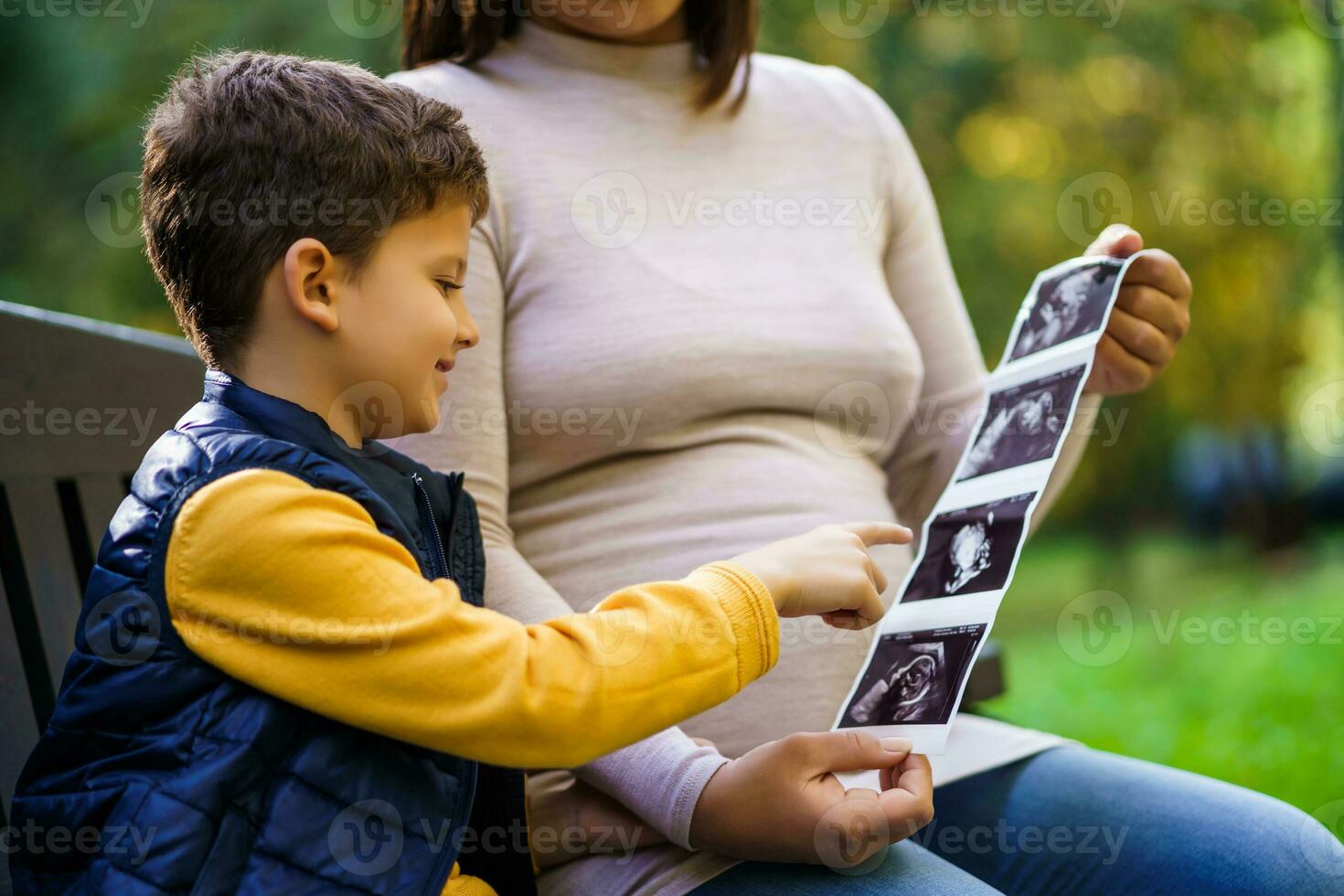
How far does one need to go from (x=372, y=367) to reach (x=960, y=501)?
728 millimetres

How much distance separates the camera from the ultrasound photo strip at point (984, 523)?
47.6 inches

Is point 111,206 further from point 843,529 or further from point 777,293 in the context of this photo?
point 843,529

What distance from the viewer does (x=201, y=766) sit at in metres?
0.96

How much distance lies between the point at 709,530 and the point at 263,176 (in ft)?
2.08

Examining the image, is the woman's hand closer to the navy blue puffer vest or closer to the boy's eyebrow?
the boy's eyebrow

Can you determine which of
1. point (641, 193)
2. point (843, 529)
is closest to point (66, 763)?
point (843, 529)

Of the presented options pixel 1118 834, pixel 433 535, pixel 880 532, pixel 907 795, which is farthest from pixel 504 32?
pixel 1118 834

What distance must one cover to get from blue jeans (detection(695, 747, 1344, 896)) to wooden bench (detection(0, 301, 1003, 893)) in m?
1.02

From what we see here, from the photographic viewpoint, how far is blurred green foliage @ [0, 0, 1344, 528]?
454 centimetres

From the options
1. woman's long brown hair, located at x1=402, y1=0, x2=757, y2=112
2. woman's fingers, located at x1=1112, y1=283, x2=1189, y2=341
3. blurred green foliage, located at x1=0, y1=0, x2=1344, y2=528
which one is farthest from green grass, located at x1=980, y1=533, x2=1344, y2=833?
woman's long brown hair, located at x1=402, y1=0, x2=757, y2=112

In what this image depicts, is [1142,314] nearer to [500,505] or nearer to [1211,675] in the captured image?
[500,505]

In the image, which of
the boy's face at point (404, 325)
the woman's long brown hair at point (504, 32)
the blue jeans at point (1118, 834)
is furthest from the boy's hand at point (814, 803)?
the woman's long brown hair at point (504, 32)

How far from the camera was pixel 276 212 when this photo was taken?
1.10m

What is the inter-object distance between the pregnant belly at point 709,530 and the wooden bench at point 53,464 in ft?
1.78
